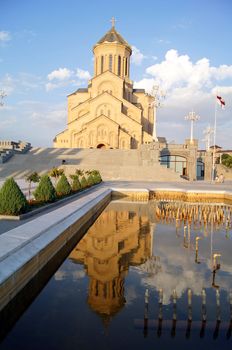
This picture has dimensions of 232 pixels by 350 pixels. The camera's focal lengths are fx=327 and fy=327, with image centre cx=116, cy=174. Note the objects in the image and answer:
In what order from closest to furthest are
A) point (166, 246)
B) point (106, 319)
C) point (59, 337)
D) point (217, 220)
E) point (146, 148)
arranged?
1. point (59, 337)
2. point (106, 319)
3. point (166, 246)
4. point (217, 220)
5. point (146, 148)

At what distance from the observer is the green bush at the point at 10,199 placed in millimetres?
10469

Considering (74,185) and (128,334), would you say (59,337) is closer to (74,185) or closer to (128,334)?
(128,334)

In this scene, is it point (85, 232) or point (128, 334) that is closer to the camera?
point (128, 334)

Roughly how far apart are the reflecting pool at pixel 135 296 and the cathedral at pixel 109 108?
3688 cm

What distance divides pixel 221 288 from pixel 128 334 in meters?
2.94

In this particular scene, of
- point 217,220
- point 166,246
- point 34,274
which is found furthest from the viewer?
point 217,220

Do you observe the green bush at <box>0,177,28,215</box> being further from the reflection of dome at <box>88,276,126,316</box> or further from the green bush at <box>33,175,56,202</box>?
the reflection of dome at <box>88,276,126,316</box>

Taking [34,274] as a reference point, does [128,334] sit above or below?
below

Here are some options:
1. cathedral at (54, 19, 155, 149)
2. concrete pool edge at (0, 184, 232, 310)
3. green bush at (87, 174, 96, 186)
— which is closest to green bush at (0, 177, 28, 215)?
concrete pool edge at (0, 184, 232, 310)

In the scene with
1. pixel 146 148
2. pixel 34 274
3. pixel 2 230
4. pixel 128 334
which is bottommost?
pixel 128 334

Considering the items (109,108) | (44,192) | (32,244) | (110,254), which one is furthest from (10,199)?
(109,108)

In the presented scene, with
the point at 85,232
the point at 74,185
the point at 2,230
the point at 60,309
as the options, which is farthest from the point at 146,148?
the point at 60,309

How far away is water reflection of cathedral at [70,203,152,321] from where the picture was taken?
21.2 ft

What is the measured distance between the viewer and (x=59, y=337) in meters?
4.92
